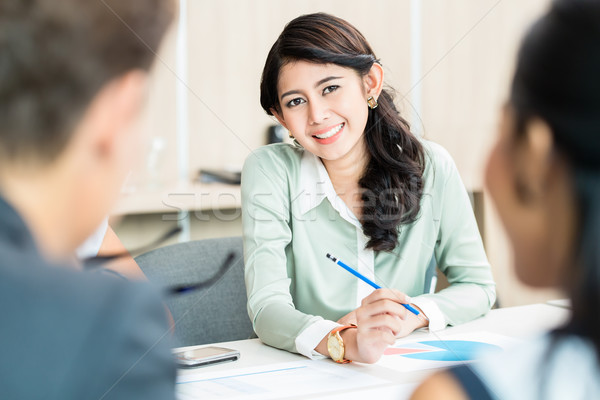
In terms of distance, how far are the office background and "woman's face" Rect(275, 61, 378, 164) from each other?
834mm

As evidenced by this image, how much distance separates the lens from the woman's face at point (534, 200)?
0.46 meters

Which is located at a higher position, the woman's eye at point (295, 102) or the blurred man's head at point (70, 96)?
the woman's eye at point (295, 102)

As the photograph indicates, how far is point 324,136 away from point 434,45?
2066mm

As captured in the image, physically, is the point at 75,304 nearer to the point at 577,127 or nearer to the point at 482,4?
the point at 577,127

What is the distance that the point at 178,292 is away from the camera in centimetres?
51

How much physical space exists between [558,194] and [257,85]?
2.74 meters

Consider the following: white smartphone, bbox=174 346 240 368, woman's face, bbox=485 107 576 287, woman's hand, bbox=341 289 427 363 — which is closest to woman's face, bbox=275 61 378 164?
woman's hand, bbox=341 289 427 363

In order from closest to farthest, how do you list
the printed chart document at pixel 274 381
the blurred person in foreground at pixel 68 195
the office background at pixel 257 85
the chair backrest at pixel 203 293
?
the blurred person in foreground at pixel 68 195
the printed chart document at pixel 274 381
the chair backrest at pixel 203 293
the office background at pixel 257 85

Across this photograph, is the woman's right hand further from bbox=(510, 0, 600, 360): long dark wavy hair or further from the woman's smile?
bbox=(510, 0, 600, 360): long dark wavy hair

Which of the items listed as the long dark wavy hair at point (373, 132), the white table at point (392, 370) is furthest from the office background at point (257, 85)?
the white table at point (392, 370)

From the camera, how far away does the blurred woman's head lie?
0.44 m

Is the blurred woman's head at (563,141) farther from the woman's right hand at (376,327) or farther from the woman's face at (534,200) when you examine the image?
the woman's right hand at (376,327)

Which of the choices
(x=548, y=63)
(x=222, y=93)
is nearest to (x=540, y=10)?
(x=548, y=63)

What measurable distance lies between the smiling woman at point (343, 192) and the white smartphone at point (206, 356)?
281mm
